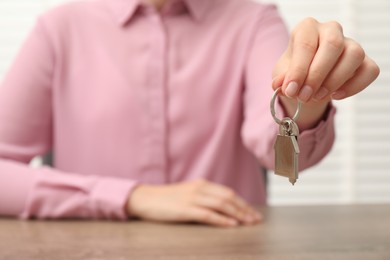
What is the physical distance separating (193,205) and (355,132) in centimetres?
128

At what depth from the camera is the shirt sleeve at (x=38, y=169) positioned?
970mm

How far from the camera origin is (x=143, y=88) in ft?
3.79

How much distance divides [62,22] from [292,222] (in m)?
0.58

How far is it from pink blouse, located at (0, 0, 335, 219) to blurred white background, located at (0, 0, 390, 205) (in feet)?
2.95

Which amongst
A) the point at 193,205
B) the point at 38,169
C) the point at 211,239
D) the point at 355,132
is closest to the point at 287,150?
the point at 211,239

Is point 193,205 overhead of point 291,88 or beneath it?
beneath

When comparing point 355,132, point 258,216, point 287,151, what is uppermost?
point 287,151

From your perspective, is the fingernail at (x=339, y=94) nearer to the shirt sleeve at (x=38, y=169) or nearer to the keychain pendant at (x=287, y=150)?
the keychain pendant at (x=287, y=150)

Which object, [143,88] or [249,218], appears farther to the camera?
[143,88]

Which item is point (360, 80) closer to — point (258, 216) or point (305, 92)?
point (305, 92)

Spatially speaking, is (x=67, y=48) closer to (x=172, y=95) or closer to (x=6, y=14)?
(x=172, y=95)

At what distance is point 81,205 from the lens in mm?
967

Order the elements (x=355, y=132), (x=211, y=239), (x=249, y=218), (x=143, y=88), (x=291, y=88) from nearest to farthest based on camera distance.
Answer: (x=291, y=88) < (x=211, y=239) < (x=249, y=218) < (x=143, y=88) < (x=355, y=132)

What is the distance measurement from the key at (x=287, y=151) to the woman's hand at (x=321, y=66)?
0.09ft
